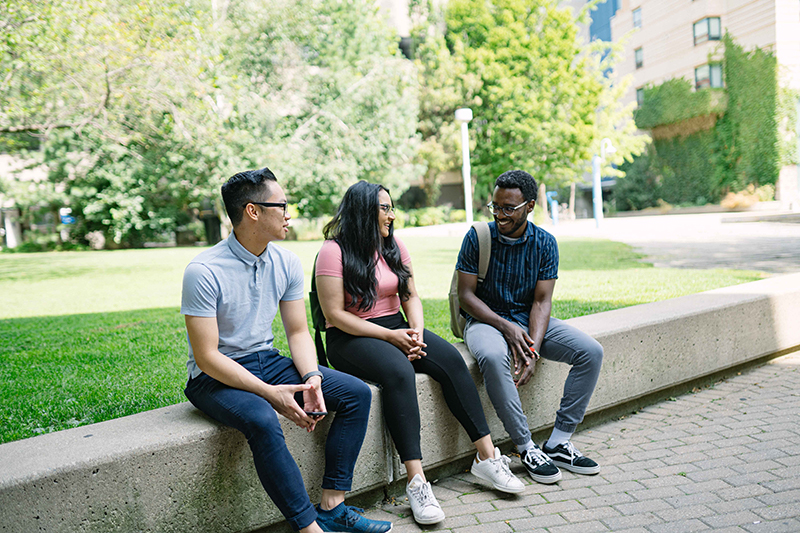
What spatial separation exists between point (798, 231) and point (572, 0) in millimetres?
41498

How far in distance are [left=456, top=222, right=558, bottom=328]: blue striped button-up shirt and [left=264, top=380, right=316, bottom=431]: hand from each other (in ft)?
5.72

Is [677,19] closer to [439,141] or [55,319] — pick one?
[439,141]

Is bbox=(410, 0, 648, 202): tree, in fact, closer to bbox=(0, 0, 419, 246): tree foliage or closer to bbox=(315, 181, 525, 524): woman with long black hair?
bbox=(0, 0, 419, 246): tree foliage

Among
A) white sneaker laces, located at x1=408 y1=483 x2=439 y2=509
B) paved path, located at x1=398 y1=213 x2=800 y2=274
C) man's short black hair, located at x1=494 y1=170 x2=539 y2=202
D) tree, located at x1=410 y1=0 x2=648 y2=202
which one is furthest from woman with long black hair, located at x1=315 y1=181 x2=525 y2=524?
tree, located at x1=410 y1=0 x2=648 y2=202

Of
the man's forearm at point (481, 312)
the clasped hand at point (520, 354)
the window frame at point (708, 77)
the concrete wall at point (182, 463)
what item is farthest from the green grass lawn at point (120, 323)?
the window frame at point (708, 77)

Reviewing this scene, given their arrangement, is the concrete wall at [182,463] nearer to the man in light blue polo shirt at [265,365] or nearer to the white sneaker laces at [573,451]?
the man in light blue polo shirt at [265,365]

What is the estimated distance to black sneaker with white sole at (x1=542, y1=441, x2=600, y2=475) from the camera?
385 cm

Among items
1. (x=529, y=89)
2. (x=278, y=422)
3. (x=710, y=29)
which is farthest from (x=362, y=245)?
(x=710, y=29)

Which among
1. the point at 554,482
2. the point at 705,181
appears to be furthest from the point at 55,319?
the point at 705,181

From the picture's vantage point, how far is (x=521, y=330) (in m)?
4.09

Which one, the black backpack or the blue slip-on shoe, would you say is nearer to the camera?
the blue slip-on shoe

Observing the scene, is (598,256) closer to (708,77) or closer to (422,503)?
(422,503)

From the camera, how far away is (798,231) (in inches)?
706

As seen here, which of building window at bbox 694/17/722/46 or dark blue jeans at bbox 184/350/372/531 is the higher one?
building window at bbox 694/17/722/46
